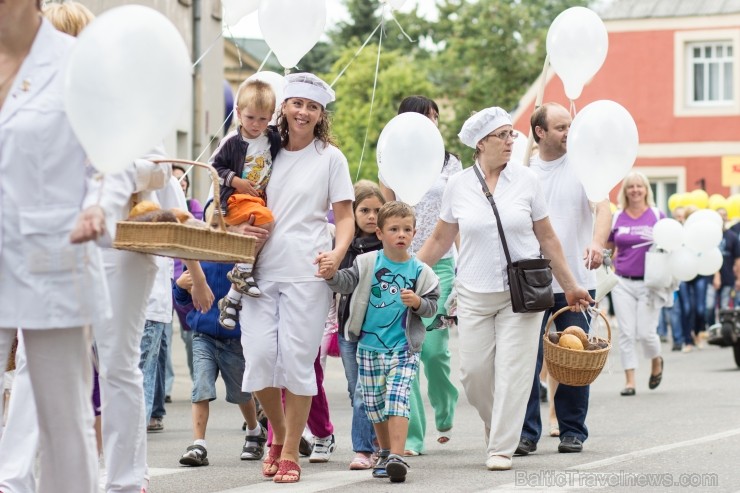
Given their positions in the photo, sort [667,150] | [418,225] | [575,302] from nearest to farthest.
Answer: [575,302]
[418,225]
[667,150]

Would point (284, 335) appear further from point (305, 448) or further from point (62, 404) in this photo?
point (62, 404)

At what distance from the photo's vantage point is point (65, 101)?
5125 mm

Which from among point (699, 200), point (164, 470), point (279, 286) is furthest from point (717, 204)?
point (279, 286)

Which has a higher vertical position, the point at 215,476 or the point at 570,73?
the point at 570,73

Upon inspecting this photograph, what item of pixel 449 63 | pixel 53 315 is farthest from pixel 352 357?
pixel 449 63

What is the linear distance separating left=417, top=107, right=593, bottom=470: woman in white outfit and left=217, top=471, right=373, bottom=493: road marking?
758 mm

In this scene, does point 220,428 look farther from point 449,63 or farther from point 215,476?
point 449,63

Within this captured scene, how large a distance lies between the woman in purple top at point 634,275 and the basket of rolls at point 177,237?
26.7 feet

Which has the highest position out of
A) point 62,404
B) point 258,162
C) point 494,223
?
point 258,162

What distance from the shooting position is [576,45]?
1092cm

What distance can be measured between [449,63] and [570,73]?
46892mm

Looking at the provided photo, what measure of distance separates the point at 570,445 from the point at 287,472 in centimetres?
209

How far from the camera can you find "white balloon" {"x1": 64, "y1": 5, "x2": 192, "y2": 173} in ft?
16.7

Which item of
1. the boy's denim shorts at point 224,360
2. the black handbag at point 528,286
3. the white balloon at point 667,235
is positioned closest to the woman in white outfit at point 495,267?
the black handbag at point 528,286
